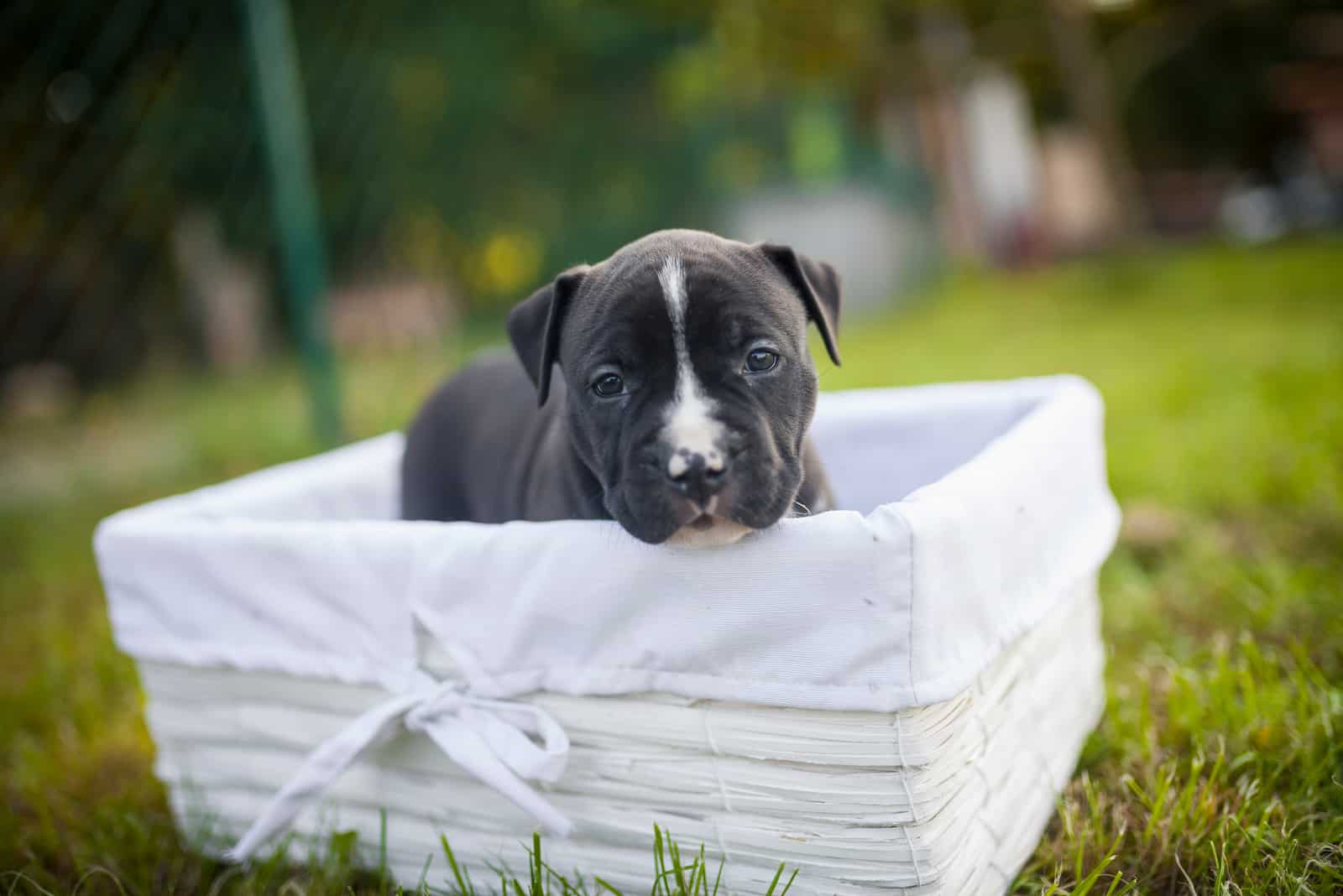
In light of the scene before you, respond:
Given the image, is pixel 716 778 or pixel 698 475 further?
pixel 716 778

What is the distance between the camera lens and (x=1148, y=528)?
351 cm

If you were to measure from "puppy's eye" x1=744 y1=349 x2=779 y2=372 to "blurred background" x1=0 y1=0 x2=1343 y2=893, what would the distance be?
37.3 inches

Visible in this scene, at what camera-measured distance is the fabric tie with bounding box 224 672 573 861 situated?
1784 mm

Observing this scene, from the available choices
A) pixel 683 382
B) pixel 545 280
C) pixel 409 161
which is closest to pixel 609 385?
pixel 683 382

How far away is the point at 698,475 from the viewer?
163cm

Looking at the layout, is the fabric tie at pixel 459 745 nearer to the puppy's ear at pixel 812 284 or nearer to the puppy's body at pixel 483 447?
the puppy's body at pixel 483 447

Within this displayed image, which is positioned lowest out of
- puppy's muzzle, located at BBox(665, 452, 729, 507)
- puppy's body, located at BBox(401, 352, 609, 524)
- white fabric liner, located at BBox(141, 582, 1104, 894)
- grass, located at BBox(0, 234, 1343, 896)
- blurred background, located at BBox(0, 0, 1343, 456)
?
grass, located at BBox(0, 234, 1343, 896)

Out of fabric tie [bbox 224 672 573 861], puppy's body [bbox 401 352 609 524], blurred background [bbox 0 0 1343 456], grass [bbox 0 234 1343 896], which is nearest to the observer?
fabric tie [bbox 224 672 573 861]

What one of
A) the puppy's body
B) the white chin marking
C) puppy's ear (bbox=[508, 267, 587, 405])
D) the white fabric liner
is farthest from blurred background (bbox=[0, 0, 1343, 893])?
puppy's ear (bbox=[508, 267, 587, 405])

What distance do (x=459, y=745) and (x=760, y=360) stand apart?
81 centimetres

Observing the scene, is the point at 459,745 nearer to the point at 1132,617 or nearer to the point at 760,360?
the point at 760,360

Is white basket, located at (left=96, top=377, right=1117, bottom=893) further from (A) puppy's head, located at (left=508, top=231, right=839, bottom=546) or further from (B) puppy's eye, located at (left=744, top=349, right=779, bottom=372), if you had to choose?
(B) puppy's eye, located at (left=744, top=349, right=779, bottom=372)

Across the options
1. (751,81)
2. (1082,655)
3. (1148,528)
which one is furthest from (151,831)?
(751,81)

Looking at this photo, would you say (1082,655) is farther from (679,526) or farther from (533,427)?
(533,427)
